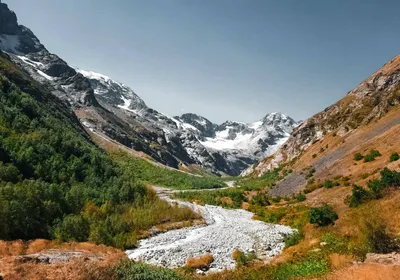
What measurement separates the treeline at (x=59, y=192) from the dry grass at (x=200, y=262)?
926 cm

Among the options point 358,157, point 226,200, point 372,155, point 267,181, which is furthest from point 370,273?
point 267,181

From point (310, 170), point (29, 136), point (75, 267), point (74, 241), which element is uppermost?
point (310, 170)

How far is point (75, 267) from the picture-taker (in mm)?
18078

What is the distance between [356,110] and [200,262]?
78961 mm

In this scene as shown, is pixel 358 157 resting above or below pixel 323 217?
above

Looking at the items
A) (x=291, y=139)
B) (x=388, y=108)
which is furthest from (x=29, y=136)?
(x=291, y=139)

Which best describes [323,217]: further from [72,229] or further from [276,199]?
[276,199]

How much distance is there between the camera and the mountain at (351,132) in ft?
183

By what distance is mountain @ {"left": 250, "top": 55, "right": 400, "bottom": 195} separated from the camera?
183 feet

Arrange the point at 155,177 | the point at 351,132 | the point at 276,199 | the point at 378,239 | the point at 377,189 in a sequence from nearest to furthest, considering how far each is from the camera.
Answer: the point at 378,239 < the point at 377,189 < the point at 276,199 < the point at 351,132 < the point at 155,177

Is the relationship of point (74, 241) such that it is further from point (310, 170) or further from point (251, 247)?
point (310, 170)

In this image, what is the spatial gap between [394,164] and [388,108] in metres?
41.6

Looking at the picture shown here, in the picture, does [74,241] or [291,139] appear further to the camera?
[291,139]

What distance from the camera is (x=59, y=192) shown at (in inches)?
1523
